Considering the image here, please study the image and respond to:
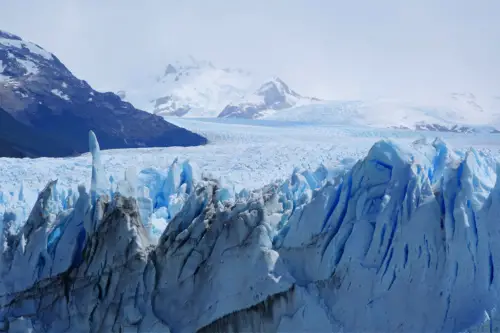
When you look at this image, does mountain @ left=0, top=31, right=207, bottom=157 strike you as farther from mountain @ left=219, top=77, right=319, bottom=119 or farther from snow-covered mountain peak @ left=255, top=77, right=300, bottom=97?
snow-covered mountain peak @ left=255, top=77, right=300, bottom=97

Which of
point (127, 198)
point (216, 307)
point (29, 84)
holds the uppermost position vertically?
point (29, 84)

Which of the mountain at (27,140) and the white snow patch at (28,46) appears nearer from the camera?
the mountain at (27,140)

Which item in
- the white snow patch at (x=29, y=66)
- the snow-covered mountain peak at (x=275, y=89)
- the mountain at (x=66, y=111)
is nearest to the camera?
the mountain at (x=66, y=111)

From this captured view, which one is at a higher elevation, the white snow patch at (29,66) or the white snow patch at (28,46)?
the white snow patch at (28,46)

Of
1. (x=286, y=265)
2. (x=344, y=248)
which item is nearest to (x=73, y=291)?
(x=286, y=265)

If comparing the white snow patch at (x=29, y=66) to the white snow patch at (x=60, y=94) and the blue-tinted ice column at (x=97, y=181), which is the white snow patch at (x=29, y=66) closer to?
the white snow patch at (x=60, y=94)

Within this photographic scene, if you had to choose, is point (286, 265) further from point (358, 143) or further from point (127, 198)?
point (358, 143)

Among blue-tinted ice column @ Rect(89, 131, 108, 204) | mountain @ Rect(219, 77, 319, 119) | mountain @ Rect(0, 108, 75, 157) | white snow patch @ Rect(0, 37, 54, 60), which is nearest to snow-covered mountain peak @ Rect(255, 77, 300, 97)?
mountain @ Rect(219, 77, 319, 119)

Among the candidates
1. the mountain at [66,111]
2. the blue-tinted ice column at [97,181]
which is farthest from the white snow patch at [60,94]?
the blue-tinted ice column at [97,181]
